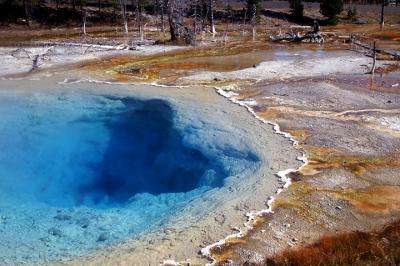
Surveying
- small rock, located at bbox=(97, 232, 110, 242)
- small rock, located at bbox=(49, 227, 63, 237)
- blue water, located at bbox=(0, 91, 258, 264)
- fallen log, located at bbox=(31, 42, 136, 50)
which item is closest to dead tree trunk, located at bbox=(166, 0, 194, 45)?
fallen log, located at bbox=(31, 42, 136, 50)

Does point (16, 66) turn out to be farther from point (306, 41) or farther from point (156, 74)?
point (306, 41)

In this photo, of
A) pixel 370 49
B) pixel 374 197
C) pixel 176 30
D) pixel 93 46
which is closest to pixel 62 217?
pixel 374 197

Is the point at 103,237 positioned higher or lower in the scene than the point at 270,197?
lower

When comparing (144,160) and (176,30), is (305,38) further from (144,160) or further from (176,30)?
(144,160)

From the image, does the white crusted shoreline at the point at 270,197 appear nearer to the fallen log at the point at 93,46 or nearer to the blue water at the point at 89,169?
the blue water at the point at 89,169

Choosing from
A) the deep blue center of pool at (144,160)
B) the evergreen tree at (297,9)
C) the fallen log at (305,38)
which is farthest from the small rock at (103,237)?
the evergreen tree at (297,9)

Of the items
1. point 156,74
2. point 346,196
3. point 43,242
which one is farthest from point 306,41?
point 43,242
